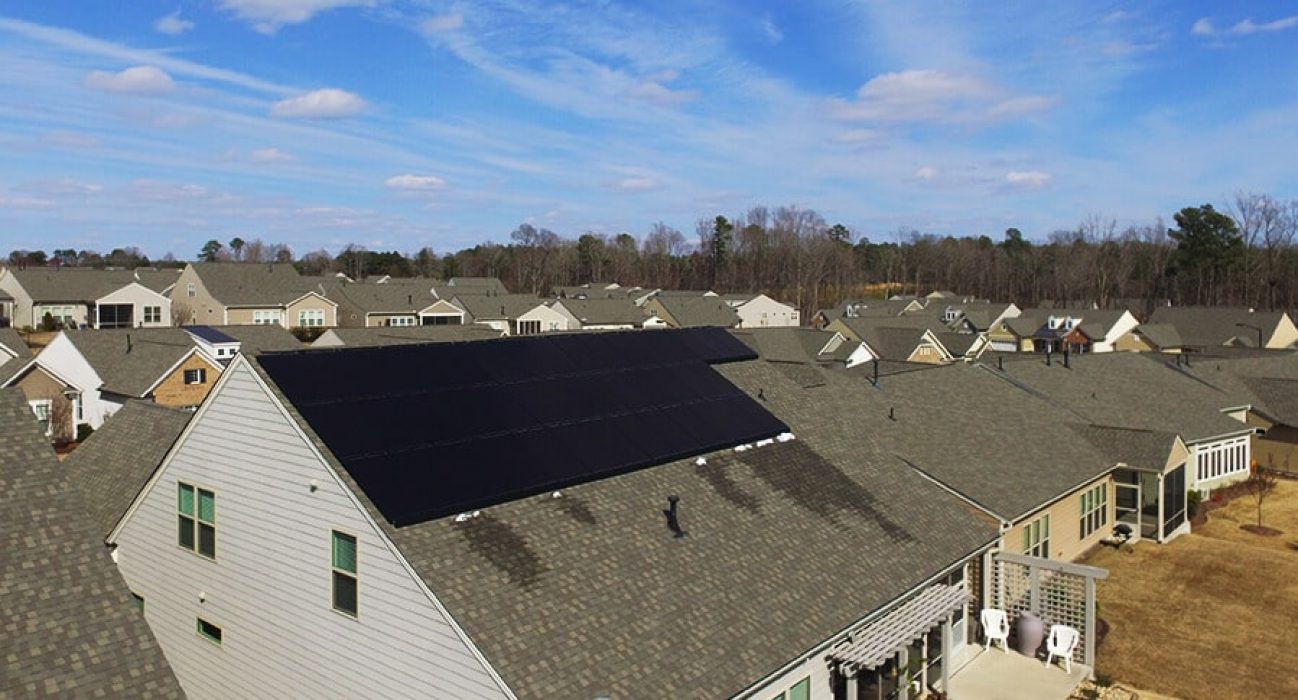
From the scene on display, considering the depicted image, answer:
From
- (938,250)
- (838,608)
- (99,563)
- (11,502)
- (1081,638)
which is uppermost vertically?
(938,250)

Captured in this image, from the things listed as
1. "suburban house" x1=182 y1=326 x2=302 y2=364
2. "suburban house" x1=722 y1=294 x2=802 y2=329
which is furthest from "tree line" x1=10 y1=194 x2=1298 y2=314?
"suburban house" x1=182 y1=326 x2=302 y2=364

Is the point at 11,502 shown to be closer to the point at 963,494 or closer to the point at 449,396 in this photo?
the point at 449,396

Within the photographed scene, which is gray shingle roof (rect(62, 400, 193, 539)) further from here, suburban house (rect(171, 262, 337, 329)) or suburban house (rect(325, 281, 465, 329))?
suburban house (rect(325, 281, 465, 329))

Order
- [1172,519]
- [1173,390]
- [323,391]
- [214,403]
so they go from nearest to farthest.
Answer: [323,391], [214,403], [1172,519], [1173,390]

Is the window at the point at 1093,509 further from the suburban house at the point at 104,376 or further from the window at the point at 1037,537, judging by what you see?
the suburban house at the point at 104,376

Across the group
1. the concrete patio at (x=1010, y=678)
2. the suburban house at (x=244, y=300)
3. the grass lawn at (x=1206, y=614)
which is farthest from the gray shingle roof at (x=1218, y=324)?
the suburban house at (x=244, y=300)

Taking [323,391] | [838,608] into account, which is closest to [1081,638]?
[838,608]
